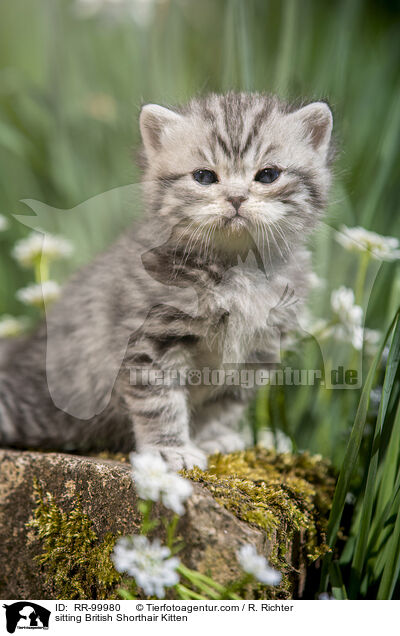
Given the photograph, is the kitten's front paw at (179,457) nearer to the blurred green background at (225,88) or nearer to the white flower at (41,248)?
the blurred green background at (225,88)

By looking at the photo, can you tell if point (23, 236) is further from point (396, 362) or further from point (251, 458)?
point (396, 362)

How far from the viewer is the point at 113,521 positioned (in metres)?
0.66

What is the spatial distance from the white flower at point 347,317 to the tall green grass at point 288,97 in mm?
15

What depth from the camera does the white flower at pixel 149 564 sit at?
1.95ft

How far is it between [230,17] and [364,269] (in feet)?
1.49

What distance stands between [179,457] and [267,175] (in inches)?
14.1

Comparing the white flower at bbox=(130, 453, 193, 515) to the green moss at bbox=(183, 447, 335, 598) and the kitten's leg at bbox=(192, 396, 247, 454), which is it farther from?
the kitten's leg at bbox=(192, 396, 247, 454)

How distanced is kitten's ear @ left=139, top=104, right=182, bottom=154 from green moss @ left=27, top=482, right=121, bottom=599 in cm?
46

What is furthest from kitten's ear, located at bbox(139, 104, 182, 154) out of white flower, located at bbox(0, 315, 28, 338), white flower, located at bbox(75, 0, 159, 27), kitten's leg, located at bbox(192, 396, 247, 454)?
white flower, located at bbox(0, 315, 28, 338)

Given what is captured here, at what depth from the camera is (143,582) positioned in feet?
1.99

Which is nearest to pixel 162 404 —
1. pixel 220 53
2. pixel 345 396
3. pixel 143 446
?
pixel 143 446

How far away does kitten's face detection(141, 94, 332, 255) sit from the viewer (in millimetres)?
638
